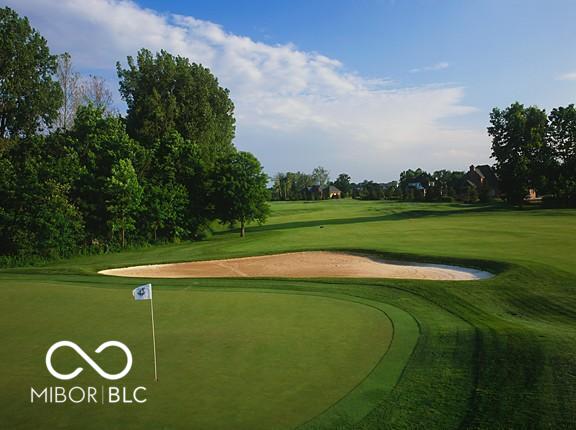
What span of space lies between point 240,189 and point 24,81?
59.0 feet

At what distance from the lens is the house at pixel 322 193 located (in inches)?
4768

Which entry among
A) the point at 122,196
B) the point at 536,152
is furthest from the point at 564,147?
the point at 122,196

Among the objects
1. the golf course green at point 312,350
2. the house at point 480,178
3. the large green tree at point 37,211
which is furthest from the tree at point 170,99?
the house at point 480,178

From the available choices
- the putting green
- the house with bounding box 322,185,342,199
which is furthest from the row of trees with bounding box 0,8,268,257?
the house with bounding box 322,185,342,199

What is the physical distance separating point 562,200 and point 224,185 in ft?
138

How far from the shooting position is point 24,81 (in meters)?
33.5

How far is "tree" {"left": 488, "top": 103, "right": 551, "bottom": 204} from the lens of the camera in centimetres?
5341

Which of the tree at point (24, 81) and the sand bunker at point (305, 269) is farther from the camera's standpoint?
the tree at point (24, 81)

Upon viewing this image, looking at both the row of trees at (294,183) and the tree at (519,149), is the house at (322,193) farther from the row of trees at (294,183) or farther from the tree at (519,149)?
the tree at (519,149)

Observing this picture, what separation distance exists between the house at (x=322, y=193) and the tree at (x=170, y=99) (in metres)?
75.4

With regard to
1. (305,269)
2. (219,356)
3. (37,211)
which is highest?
(37,211)

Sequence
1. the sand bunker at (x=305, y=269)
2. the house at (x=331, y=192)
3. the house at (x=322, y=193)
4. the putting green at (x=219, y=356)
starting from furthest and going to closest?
1. the house at (x=331, y=192)
2. the house at (x=322, y=193)
3. the sand bunker at (x=305, y=269)
4. the putting green at (x=219, y=356)

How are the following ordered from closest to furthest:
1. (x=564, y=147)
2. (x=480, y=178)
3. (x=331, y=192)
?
(x=564, y=147) < (x=480, y=178) < (x=331, y=192)

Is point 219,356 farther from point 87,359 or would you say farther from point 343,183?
point 343,183
